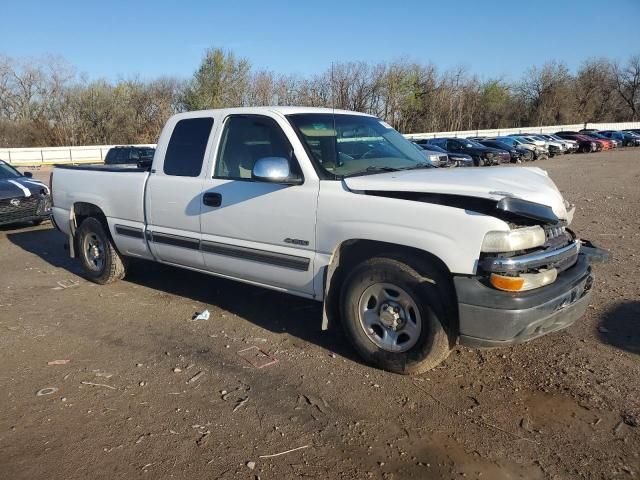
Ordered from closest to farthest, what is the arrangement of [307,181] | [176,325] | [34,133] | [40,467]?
[40,467]
[307,181]
[176,325]
[34,133]

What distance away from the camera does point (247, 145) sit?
4723 mm

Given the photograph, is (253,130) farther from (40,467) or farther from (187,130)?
(40,467)

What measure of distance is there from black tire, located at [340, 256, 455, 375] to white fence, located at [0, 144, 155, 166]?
36.1m

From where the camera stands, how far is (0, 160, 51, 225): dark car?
9.86 meters

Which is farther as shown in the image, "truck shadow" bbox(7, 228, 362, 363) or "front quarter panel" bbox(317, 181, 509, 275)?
"truck shadow" bbox(7, 228, 362, 363)

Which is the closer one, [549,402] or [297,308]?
[549,402]

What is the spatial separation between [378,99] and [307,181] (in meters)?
57.2

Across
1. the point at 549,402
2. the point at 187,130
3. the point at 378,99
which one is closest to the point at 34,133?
the point at 378,99

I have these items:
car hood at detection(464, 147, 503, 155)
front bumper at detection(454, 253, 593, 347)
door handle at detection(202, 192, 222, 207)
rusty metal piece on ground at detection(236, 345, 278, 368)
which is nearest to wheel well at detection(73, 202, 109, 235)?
door handle at detection(202, 192, 222, 207)

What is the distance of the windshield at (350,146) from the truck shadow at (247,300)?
1481 millimetres

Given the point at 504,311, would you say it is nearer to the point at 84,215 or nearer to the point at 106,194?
the point at 106,194

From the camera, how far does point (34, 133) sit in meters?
48.8

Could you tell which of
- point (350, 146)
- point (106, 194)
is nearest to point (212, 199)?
point (350, 146)

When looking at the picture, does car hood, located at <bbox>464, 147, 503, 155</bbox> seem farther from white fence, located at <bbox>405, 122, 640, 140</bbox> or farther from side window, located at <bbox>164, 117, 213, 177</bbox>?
side window, located at <bbox>164, 117, 213, 177</bbox>
